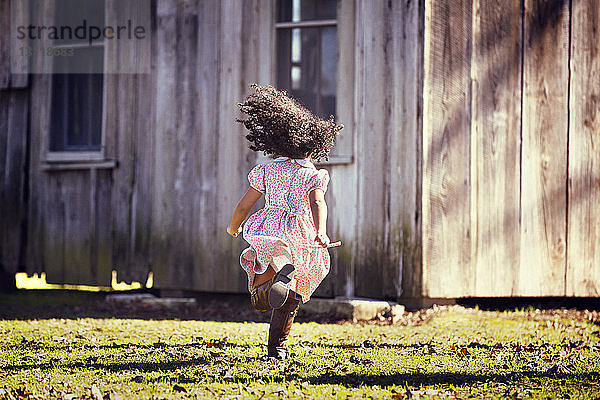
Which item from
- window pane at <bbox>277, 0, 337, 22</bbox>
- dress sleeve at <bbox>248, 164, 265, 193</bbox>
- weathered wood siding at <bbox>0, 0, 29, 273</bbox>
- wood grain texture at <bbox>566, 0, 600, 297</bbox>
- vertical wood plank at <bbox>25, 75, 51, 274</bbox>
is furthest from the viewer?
weathered wood siding at <bbox>0, 0, 29, 273</bbox>

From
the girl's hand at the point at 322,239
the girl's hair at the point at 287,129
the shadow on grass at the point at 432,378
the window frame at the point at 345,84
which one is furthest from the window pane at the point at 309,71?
the shadow on grass at the point at 432,378

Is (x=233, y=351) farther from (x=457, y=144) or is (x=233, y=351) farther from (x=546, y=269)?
(x=546, y=269)

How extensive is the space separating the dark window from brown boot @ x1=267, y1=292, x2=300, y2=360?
11.6ft

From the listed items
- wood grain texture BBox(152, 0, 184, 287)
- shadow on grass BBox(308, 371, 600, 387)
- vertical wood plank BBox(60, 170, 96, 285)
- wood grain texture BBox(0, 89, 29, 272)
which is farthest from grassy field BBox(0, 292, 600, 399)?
wood grain texture BBox(0, 89, 29, 272)

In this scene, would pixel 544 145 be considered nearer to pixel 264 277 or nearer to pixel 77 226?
pixel 264 277

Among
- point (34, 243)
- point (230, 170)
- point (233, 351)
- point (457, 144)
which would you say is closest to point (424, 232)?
point (457, 144)

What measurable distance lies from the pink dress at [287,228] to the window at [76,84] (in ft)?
15.7

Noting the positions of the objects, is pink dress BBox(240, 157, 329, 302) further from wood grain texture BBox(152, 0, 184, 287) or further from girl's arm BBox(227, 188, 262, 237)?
wood grain texture BBox(152, 0, 184, 287)

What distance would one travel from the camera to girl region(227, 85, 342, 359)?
5078 millimetres

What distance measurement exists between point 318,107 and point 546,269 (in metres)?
2.86

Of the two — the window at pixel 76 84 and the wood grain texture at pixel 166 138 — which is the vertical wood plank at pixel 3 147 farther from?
the wood grain texture at pixel 166 138

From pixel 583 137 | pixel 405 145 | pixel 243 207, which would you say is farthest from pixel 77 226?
pixel 583 137

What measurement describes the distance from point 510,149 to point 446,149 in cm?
70

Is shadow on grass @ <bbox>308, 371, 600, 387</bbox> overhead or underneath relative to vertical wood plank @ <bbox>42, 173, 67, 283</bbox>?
underneath
